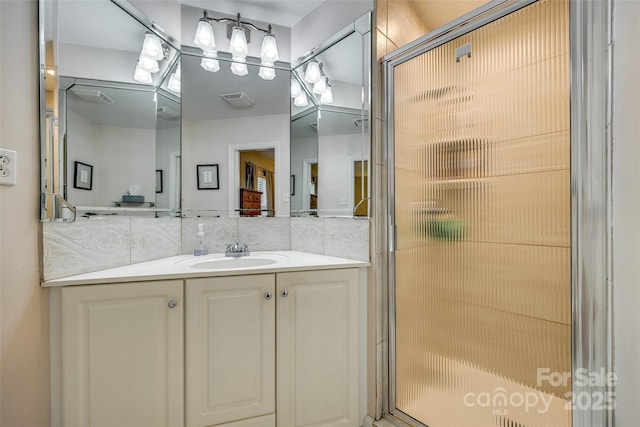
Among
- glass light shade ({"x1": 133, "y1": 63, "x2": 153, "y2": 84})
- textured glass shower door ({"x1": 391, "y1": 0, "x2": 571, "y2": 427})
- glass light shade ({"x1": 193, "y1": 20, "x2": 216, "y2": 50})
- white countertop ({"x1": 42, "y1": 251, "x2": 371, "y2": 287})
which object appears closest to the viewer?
textured glass shower door ({"x1": 391, "y1": 0, "x2": 571, "y2": 427})

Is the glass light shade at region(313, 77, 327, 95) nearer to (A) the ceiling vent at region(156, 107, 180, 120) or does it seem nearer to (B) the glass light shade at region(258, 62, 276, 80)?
(B) the glass light shade at region(258, 62, 276, 80)

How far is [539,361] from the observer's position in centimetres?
98

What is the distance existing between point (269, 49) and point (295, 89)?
0.28 m

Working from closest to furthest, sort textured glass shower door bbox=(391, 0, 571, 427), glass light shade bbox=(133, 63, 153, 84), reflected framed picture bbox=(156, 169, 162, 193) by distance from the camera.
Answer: textured glass shower door bbox=(391, 0, 571, 427) < glass light shade bbox=(133, 63, 153, 84) < reflected framed picture bbox=(156, 169, 162, 193)

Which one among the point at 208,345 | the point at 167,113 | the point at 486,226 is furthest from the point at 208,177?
the point at 486,226

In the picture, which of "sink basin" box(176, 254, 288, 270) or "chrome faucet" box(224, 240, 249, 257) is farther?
"chrome faucet" box(224, 240, 249, 257)

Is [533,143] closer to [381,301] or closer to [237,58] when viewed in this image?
[381,301]

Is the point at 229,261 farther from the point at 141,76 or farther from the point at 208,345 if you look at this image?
the point at 141,76

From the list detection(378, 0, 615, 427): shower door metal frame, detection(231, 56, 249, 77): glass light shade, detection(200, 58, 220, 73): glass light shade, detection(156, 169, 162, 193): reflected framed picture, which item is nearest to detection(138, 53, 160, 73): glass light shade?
detection(200, 58, 220, 73): glass light shade

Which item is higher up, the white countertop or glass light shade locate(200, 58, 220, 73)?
glass light shade locate(200, 58, 220, 73)

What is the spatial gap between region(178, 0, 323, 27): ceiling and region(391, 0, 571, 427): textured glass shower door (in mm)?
783

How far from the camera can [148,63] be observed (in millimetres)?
1500

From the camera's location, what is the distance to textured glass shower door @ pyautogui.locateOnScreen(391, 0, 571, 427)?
934 millimetres

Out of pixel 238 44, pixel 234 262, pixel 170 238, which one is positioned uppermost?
pixel 238 44
